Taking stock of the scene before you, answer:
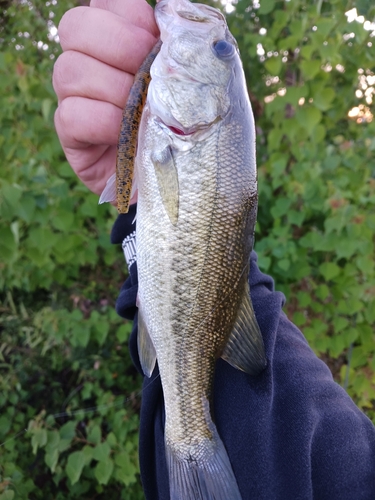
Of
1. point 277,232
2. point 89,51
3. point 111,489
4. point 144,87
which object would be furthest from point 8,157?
point 111,489

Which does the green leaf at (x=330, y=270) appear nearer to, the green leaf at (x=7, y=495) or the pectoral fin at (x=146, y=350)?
the pectoral fin at (x=146, y=350)

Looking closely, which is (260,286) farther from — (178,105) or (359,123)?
(359,123)

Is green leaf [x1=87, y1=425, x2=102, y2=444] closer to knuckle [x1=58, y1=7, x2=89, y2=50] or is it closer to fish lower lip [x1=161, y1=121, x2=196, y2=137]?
fish lower lip [x1=161, y1=121, x2=196, y2=137]

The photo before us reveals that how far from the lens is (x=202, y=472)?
1135mm

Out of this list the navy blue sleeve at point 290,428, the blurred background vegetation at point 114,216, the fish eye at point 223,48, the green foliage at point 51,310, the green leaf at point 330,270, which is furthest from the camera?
the green leaf at point 330,270

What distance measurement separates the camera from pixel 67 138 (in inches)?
51.3

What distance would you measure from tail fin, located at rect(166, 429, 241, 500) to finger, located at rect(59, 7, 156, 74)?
1.12m

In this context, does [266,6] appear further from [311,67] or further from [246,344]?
[246,344]

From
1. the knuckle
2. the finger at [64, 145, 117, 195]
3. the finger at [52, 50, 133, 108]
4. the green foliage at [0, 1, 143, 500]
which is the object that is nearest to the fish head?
the finger at [52, 50, 133, 108]

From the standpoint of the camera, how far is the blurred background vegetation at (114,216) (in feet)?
6.40

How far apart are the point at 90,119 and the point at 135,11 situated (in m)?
0.33

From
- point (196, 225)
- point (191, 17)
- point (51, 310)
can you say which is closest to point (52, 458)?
point (51, 310)

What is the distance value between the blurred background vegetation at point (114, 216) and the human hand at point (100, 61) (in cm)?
52

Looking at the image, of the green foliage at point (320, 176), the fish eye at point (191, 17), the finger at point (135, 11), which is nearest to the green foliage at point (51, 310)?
the finger at point (135, 11)
